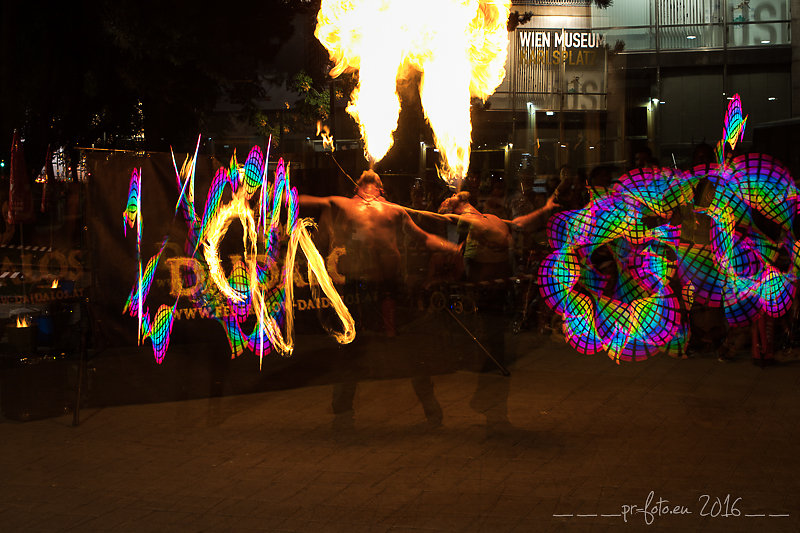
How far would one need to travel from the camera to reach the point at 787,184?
6871 millimetres

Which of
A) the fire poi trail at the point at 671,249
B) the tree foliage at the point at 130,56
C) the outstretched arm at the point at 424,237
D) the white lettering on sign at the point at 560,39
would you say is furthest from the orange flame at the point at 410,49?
the white lettering on sign at the point at 560,39

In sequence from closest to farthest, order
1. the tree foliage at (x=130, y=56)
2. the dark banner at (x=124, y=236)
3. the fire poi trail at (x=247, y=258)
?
the dark banner at (x=124, y=236), the fire poi trail at (x=247, y=258), the tree foliage at (x=130, y=56)

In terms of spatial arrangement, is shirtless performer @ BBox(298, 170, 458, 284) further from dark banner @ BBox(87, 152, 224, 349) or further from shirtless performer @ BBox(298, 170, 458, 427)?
dark banner @ BBox(87, 152, 224, 349)

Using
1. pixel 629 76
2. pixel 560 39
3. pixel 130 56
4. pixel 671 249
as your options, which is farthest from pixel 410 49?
pixel 629 76

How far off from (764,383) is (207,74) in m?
10.1

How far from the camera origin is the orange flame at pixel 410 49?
7551mm

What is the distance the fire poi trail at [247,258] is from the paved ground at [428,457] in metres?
0.65

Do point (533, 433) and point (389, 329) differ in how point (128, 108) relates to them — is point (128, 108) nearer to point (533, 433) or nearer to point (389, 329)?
point (389, 329)

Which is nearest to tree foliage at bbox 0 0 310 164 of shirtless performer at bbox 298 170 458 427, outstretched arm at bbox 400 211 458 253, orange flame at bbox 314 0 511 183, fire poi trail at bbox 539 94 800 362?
orange flame at bbox 314 0 511 183

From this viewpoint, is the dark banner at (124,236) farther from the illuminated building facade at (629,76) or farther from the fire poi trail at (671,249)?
the illuminated building facade at (629,76)

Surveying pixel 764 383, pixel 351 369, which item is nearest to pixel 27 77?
pixel 351 369

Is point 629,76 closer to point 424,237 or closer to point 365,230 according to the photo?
point 424,237

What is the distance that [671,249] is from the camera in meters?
7.12

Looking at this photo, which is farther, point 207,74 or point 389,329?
point 207,74
